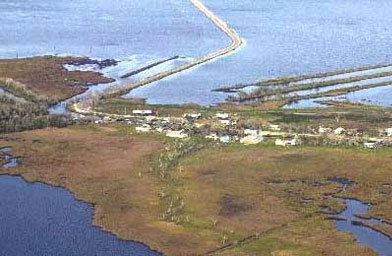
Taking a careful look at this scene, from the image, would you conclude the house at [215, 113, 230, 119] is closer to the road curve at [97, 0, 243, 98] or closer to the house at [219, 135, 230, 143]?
the house at [219, 135, 230, 143]

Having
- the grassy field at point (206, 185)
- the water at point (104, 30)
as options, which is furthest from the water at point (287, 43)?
the grassy field at point (206, 185)

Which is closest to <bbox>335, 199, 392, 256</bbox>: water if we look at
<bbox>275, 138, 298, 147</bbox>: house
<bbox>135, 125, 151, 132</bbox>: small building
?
<bbox>275, 138, 298, 147</bbox>: house

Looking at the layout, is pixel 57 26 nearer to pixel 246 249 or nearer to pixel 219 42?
pixel 219 42

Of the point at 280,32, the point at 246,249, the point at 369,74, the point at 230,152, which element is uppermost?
the point at 280,32

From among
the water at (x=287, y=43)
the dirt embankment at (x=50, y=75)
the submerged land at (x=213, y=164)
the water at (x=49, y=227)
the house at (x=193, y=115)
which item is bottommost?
the water at (x=49, y=227)

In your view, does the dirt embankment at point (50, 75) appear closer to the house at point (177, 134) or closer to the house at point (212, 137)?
the house at point (177, 134)

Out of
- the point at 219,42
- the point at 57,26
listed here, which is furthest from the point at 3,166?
the point at 57,26
